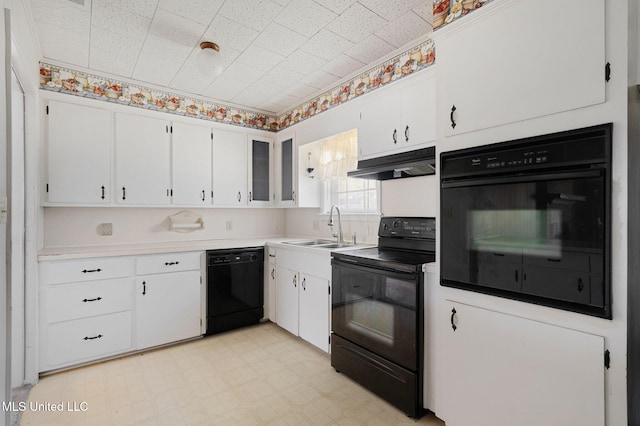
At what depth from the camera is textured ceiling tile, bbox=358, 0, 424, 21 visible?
6.44 feet

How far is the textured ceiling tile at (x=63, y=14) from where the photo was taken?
1976mm

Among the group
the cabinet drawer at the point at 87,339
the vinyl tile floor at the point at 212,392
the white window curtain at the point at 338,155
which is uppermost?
the white window curtain at the point at 338,155

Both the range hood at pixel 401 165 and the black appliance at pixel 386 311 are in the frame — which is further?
the range hood at pixel 401 165

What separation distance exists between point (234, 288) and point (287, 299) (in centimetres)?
59

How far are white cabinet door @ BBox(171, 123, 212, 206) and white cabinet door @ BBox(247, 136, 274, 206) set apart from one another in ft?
1.72

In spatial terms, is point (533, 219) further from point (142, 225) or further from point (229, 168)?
point (142, 225)

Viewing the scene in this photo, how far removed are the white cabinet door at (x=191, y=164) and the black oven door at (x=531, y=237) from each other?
2723 mm

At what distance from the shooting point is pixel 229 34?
2.29 m

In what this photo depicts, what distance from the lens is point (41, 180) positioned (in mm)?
2670

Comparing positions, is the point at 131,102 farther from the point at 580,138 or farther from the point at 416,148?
the point at 580,138

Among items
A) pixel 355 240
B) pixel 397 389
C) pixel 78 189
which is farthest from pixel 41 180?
pixel 397 389

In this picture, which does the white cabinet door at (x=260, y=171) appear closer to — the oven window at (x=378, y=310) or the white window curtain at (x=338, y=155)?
the white window curtain at (x=338, y=155)

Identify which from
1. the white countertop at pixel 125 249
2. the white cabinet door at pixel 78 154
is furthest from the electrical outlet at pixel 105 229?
the white cabinet door at pixel 78 154

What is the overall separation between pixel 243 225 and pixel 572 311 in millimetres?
3476
